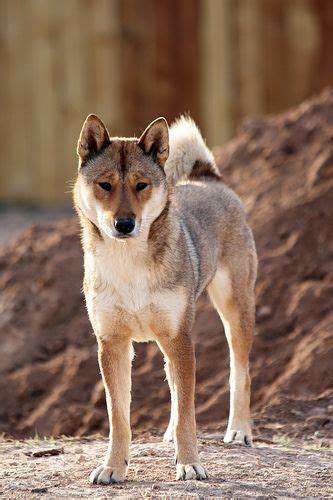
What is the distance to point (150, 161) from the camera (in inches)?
247

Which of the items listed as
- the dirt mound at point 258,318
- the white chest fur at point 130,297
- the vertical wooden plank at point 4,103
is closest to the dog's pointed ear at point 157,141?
the white chest fur at point 130,297

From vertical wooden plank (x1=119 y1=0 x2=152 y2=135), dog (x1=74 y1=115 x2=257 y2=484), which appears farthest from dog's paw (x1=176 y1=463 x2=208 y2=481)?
vertical wooden plank (x1=119 y1=0 x2=152 y2=135)

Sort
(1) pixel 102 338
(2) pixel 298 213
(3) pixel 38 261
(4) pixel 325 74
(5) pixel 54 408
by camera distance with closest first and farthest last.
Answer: (1) pixel 102 338
(5) pixel 54 408
(2) pixel 298 213
(3) pixel 38 261
(4) pixel 325 74

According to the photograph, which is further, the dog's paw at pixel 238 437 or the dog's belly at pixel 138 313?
the dog's paw at pixel 238 437

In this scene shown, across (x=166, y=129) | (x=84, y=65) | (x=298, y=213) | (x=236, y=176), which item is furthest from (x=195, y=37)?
(x=166, y=129)

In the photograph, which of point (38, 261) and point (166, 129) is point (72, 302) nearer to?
point (38, 261)

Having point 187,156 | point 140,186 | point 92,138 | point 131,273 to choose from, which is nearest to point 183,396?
point 131,273

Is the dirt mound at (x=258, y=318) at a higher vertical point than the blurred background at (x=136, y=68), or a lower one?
lower

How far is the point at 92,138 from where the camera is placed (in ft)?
20.6

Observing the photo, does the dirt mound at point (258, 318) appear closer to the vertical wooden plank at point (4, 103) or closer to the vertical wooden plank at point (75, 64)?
the vertical wooden plank at point (75, 64)

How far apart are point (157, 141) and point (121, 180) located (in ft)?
1.42

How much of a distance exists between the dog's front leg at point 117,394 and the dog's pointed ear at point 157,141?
1.04 m

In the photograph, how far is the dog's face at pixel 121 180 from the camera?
590 cm

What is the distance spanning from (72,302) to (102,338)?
417cm
